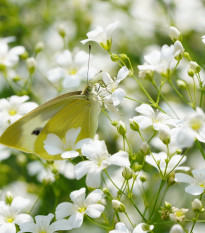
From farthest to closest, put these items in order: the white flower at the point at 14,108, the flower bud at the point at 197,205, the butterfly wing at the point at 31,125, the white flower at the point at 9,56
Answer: the white flower at the point at 9,56
the white flower at the point at 14,108
the butterfly wing at the point at 31,125
the flower bud at the point at 197,205

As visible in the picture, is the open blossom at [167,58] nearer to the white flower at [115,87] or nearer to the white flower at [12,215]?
the white flower at [115,87]

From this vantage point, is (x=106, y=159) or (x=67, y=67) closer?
(x=106, y=159)

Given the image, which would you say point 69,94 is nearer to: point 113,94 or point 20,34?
point 113,94

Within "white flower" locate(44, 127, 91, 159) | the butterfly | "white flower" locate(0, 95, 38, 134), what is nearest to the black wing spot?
the butterfly

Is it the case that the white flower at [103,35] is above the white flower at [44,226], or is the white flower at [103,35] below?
above

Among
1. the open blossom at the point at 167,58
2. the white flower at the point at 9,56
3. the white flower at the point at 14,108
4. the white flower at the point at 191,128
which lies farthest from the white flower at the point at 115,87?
the white flower at the point at 9,56

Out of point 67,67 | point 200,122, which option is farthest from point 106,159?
point 67,67

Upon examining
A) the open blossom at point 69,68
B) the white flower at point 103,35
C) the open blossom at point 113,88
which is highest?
the white flower at point 103,35
